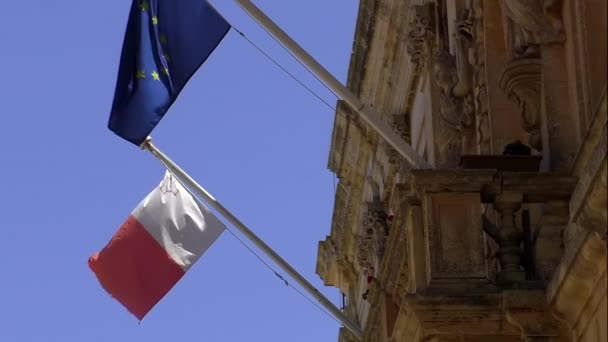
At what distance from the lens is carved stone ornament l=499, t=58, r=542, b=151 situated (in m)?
18.2

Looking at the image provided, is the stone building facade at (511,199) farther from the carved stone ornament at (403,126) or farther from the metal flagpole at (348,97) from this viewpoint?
the carved stone ornament at (403,126)

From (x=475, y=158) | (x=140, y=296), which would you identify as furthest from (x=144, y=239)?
(x=475, y=158)

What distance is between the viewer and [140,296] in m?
27.8

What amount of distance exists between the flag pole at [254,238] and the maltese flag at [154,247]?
1.06 metres

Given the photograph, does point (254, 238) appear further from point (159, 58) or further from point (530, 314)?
point (530, 314)

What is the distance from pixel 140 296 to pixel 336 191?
890 cm

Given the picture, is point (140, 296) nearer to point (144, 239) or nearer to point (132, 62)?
point (144, 239)

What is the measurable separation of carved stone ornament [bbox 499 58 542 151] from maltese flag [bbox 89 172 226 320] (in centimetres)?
1013

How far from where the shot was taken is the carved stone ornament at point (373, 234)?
3080 centimetres

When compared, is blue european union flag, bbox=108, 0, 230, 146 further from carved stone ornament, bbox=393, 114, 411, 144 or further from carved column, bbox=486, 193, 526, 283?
carved column, bbox=486, 193, 526, 283

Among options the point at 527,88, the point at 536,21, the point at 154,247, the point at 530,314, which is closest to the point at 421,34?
the point at 154,247

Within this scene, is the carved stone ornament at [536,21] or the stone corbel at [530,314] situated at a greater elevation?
the carved stone ornament at [536,21]

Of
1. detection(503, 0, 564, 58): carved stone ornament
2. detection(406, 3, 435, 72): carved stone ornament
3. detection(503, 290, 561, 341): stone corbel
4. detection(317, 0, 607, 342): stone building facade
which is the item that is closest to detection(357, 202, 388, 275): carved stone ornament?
detection(406, 3, 435, 72): carved stone ornament

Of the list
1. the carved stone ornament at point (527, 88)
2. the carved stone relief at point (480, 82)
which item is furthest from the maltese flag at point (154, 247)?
the carved stone ornament at point (527, 88)
